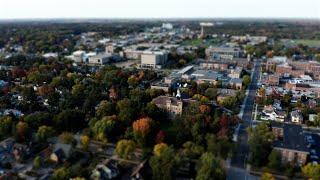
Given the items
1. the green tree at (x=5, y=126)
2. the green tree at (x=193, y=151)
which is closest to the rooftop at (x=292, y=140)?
the green tree at (x=193, y=151)

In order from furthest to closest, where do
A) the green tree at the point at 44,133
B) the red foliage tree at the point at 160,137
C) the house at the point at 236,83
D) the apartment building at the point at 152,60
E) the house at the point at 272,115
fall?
the apartment building at the point at 152,60 → the house at the point at 236,83 → the house at the point at 272,115 → the green tree at the point at 44,133 → the red foliage tree at the point at 160,137

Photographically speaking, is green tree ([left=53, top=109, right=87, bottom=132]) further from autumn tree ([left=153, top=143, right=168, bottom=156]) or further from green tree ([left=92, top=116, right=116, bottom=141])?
autumn tree ([left=153, top=143, right=168, bottom=156])

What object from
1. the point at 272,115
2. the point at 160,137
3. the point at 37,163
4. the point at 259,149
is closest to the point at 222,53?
the point at 272,115

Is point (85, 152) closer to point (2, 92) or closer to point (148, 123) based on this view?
point (148, 123)

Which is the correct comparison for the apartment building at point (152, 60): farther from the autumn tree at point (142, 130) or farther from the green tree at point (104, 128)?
the autumn tree at point (142, 130)

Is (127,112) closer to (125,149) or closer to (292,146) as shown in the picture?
(125,149)
